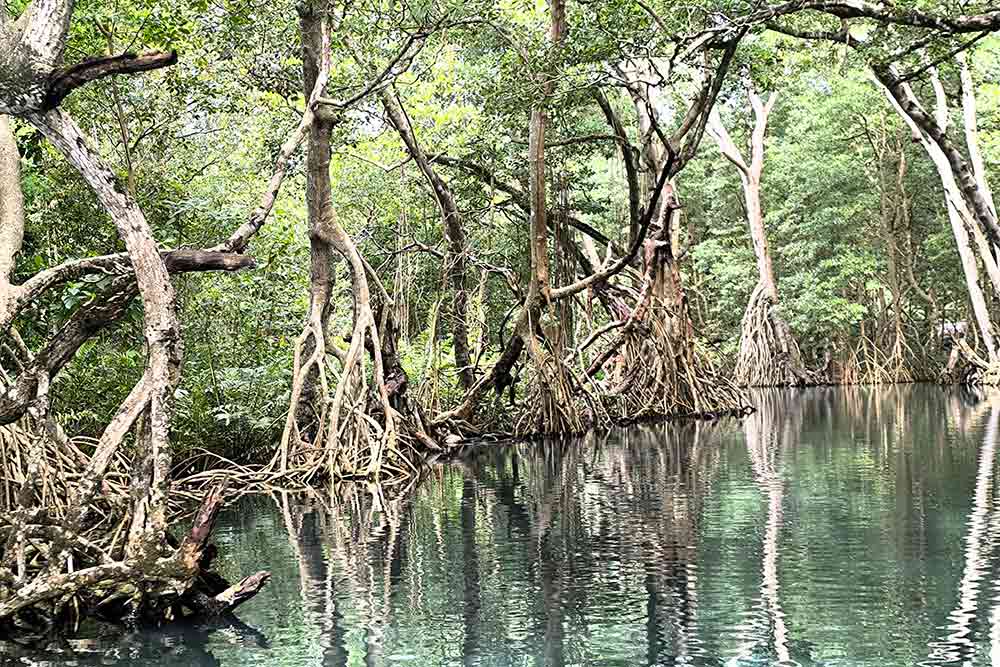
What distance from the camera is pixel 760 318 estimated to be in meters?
26.9

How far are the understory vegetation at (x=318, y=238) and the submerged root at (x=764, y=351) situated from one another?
12.6ft

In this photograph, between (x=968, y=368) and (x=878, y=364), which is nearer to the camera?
(x=968, y=368)

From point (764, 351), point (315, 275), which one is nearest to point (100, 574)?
point (315, 275)

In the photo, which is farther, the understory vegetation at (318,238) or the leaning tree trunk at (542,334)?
the leaning tree trunk at (542,334)

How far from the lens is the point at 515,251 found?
19234 mm

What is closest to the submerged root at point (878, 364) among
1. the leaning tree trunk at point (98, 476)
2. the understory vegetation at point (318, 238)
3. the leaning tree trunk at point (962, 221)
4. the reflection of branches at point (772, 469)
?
the understory vegetation at point (318, 238)

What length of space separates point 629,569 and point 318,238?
6.25 meters

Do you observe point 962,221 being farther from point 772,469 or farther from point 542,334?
point 772,469

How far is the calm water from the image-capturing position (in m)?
4.92

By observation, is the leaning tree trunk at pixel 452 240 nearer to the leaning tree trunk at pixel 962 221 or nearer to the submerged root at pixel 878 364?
the leaning tree trunk at pixel 962 221

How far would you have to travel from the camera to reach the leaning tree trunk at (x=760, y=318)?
26.6 meters

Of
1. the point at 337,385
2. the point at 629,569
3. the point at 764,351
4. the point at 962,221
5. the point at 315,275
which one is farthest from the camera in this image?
the point at 764,351

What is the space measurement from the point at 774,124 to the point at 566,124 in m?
15.2

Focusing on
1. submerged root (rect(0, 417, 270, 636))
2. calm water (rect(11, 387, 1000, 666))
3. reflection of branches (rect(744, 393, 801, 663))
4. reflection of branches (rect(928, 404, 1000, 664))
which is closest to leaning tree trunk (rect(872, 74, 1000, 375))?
reflection of branches (rect(744, 393, 801, 663))
